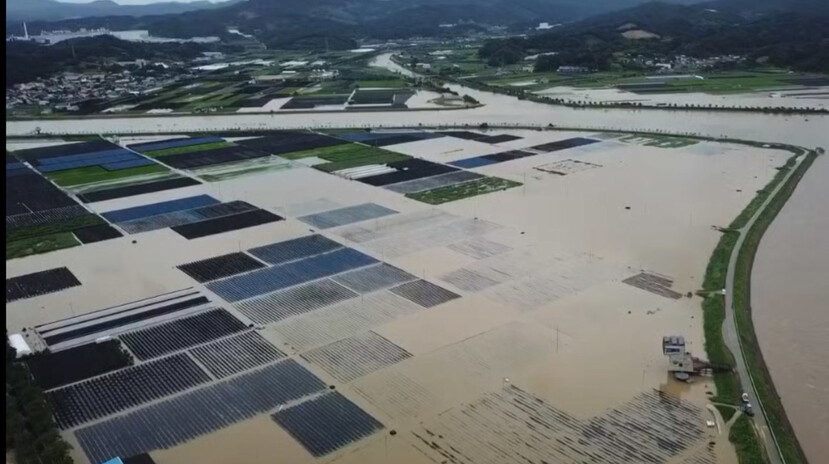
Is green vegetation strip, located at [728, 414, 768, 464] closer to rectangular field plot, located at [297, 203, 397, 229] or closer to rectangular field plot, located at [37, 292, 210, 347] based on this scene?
rectangular field plot, located at [37, 292, 210, 347]

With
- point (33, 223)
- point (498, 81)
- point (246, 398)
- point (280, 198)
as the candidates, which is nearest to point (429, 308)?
point (246, 398)

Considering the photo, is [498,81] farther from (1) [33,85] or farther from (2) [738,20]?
(2) [738,20]

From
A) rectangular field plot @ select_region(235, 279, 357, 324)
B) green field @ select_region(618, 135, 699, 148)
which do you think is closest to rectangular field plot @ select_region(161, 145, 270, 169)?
rectangular field plot @ select_region(235, 279, 357, 324)

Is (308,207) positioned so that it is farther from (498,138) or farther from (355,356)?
(498,138)

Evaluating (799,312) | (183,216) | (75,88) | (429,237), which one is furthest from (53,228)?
(75,88)

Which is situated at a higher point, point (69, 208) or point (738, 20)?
point (738, 20)

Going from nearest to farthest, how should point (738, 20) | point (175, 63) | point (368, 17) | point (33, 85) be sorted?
1. point (33, 85)
2. point (175, 63)
3. point (738, 20)
4. point (368, 17)
